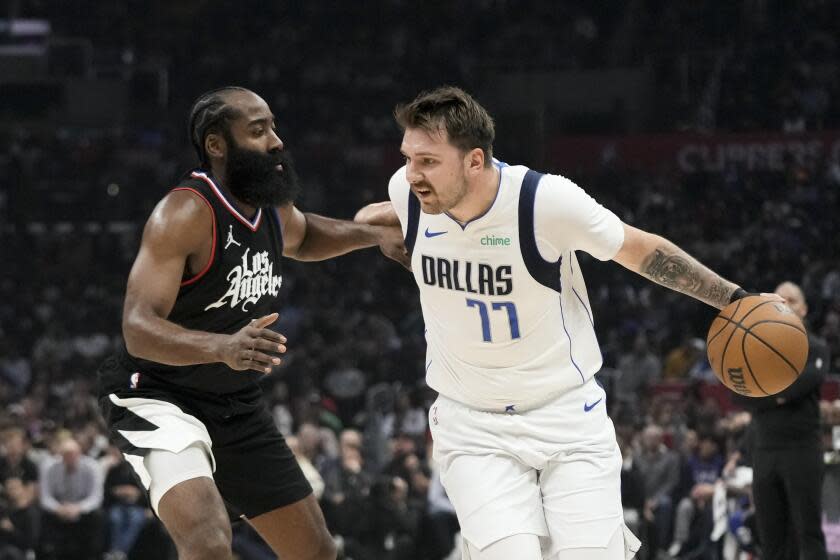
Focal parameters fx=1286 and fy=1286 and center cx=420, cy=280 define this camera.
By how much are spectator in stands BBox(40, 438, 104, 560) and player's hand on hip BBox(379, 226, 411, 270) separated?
20.0 feet

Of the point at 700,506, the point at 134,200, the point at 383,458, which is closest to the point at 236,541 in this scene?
the point at 383,458

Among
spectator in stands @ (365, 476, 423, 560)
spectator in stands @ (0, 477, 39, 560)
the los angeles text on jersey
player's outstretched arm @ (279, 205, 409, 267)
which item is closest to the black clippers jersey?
player's outstretched arm @ (279, 205, 409, 267)

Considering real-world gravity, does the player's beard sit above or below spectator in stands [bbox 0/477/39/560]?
above

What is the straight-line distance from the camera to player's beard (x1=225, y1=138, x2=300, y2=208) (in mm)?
4648

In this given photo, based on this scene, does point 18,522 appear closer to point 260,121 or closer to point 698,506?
point 698,506

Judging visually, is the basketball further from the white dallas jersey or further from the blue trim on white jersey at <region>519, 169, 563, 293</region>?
the blue trim on white jersey at <region>519, 169, 563, 293</region>

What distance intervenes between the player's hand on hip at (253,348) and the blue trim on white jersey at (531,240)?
2.68ft

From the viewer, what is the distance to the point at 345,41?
22234mm

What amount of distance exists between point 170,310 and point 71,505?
6.52 metres

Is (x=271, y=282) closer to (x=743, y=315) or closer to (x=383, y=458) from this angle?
(x=743, y=315)

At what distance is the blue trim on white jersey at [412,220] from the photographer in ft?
14.1

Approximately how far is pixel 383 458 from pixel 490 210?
26.0 feet

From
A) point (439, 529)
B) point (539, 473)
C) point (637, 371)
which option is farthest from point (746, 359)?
point (637, 371)

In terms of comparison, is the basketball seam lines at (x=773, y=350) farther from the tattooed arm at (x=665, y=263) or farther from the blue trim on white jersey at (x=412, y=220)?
the blue trim on white jersey at (x=412, y=220)
